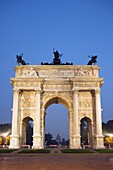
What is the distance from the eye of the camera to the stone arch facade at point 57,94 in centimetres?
3253

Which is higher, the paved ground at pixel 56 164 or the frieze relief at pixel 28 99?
the frieze relief at pixel 28 99

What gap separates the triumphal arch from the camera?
32.7 metres

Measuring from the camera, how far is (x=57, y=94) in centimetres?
3431

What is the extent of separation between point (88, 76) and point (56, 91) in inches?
201

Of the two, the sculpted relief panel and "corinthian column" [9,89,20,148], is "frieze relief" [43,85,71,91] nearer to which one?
the sculpted relief panel

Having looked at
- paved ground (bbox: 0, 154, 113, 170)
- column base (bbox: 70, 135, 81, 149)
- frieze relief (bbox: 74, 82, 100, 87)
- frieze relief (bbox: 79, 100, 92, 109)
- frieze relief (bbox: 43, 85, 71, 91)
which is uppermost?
frieze relief (bbox: 74, 82, 100, 87)

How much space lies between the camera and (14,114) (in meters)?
32.7

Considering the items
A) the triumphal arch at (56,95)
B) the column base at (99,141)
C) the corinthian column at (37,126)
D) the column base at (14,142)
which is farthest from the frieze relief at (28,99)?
the column base at (99,141)

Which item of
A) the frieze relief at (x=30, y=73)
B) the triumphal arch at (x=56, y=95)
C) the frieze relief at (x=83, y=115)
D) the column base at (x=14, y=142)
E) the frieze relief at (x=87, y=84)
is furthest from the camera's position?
the frieze relief at (x=30, y=73)

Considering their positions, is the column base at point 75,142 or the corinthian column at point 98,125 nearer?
the column base at point 75,142

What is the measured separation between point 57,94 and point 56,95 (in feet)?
0.68

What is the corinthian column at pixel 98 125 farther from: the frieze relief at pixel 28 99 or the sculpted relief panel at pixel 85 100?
the frieze relief at pixel 28 99

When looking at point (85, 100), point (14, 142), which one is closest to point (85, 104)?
point (85, 100)

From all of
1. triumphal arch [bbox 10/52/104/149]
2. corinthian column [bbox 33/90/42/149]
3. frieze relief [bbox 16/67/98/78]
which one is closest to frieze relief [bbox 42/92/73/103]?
triumphal arch [bbox 10/52/104/149]
